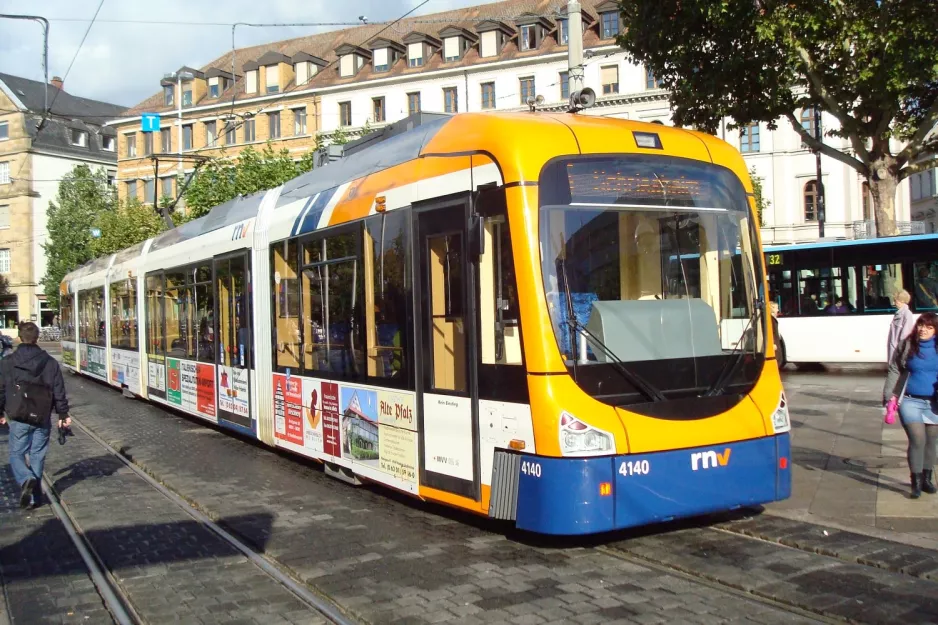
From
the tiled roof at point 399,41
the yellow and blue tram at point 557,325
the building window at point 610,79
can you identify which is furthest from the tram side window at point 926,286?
the tiled roof at point 399,41

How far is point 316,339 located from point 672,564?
14.6 ft

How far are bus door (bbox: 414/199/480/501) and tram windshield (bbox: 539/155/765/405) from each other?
2.46 ft

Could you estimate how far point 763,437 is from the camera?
21.9ft

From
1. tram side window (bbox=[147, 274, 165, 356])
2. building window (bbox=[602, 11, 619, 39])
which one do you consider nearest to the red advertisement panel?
tram side window (bbox=[147, 274, 165, 356])

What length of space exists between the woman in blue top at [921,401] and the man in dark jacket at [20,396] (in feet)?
24.8

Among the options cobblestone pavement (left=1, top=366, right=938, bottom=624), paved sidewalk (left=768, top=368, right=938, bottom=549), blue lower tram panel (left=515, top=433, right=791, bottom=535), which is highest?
blue lower tram panel (left=515, top=433, right=791, bottom=535)

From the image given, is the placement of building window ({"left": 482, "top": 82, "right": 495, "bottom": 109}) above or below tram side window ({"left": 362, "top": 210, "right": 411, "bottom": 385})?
above

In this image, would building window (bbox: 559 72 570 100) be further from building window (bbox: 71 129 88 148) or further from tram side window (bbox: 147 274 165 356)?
building window (bbox: 71 129 88 148)

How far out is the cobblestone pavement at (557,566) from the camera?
510 cm

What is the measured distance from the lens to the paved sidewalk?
7.11 metres

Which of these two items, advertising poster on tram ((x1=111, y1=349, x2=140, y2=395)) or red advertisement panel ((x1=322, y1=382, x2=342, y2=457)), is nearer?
red advertisement panel ((x1=322, y1=382, x2=342, y2=457))

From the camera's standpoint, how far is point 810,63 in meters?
14.2

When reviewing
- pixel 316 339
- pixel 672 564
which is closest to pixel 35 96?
pixel 316 339

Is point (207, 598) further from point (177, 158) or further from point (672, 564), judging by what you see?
point (177, 158)
